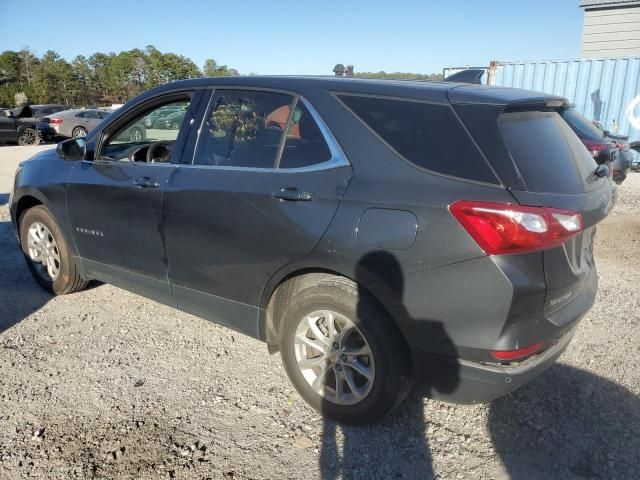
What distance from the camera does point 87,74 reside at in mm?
47281

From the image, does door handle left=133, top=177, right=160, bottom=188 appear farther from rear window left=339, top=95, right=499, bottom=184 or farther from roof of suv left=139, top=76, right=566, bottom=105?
rear window left=339, top=95, right=499, bottom=184

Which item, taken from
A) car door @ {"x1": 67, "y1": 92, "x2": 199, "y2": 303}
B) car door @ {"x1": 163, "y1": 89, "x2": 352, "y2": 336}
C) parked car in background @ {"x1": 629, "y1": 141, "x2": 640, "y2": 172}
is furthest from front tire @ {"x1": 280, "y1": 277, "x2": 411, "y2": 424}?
parked car in background @ {"x1": 629, "y1": 141, "x2": 640, "y2": 172}

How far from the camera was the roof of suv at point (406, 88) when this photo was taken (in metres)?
2.39

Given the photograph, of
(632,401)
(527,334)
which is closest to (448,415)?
(527,334)

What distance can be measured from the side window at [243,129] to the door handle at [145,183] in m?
0.33

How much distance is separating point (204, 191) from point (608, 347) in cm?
299

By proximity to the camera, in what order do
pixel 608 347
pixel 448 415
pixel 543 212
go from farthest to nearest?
pixel 608 347 < pixel 448 415 < pixel 543 212

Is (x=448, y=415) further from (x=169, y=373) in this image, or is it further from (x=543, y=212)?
(x=169, y=373)

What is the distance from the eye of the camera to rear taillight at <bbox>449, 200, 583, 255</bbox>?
6.92 ft

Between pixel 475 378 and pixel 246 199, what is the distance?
4.94 feet

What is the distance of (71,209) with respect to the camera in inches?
153

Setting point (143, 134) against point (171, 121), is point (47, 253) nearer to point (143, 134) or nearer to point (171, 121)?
point (143, 134)

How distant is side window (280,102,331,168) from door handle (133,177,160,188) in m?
0.98

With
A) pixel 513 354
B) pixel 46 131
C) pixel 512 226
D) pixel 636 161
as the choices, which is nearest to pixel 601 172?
pixel 512 226
